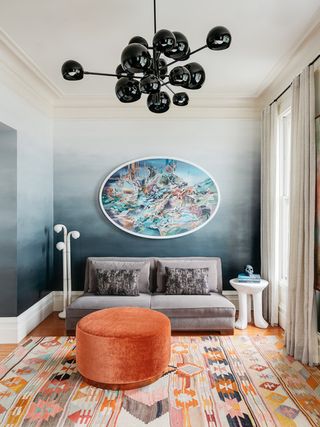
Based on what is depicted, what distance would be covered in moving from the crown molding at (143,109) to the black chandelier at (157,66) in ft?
6.78

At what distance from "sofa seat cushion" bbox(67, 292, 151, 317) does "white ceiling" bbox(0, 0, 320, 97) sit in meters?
2.61

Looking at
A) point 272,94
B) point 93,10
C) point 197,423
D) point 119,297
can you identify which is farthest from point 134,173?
point 197,423

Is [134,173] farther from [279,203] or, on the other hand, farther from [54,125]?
[279,203]

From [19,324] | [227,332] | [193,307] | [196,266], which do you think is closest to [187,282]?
[196,266]

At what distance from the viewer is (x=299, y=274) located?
3.35 m

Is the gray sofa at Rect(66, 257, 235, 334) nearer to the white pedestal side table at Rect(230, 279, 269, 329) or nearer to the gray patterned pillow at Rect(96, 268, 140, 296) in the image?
the gray patterned pillow at Rect(96, 268, 140, 296)

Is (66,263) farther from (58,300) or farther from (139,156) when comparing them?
(139,156)

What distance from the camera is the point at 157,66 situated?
241 cm

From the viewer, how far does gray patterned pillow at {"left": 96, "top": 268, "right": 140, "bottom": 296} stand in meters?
4.29

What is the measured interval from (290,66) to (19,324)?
4.05 m

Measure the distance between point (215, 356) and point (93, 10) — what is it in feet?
10.6

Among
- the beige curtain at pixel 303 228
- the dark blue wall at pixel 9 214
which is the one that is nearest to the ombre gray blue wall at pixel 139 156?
the dark blue wall at pixel 9 214

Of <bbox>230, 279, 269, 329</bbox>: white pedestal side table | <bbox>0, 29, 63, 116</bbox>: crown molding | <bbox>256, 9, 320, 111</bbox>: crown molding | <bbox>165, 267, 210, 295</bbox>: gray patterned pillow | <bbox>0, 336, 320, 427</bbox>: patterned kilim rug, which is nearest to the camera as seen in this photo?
<bbox>0, 336, 320, 427</bbox>: patterned kilim rug

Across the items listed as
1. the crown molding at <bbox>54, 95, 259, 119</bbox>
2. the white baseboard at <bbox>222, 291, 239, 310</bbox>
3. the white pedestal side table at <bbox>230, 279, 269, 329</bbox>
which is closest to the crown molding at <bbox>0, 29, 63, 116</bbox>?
the crown molding at <bbox>54, 95, 259, 119</bbox>
